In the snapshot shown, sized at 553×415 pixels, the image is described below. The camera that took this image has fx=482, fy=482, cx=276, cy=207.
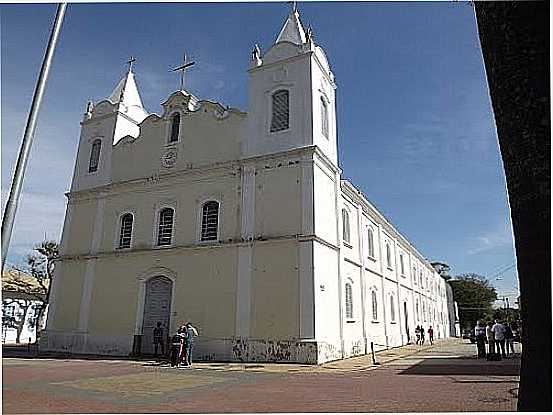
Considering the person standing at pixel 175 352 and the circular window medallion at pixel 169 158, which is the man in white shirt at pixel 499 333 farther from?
the circular window medallion at pixel 169 158

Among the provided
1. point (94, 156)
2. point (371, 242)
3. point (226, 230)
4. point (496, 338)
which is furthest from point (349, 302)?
point (94, 156)

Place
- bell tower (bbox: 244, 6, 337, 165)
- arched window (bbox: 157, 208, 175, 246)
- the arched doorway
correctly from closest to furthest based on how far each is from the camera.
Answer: bell tower (bbox: 244, 6, 337, 165) < the arched doorway < arched window (bbox: 157, 208, 175, 246)

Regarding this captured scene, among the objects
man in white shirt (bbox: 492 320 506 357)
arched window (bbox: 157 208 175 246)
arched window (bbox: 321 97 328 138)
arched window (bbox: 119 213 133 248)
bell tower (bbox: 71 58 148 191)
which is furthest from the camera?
bell tower (bbox: 71 58 148 191)

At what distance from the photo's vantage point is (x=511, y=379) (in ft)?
36.3

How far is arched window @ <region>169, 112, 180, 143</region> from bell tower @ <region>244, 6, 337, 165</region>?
154 inches

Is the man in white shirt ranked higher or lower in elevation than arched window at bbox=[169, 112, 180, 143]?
lower

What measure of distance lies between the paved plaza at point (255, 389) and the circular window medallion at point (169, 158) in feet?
30.7

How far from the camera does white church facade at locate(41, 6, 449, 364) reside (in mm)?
16719

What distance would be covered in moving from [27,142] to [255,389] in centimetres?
636

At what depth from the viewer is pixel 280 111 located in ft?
63.2

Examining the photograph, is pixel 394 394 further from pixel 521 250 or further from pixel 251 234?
pixel 251 234

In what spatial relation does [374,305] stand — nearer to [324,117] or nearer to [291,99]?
[324,117]

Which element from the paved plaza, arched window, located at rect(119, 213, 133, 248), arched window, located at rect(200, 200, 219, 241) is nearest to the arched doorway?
arched window, located at rect(200, 200, 219, 241)

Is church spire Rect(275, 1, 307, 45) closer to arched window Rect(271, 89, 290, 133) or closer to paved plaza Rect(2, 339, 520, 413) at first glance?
arched window Rect(271, 89, 290, 133)
